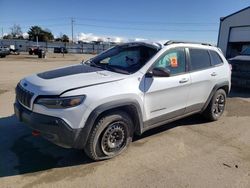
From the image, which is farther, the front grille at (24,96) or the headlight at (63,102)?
the front grille at (24,96)

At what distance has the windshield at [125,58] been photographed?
4236 millimetres

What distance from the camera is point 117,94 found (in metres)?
3.69

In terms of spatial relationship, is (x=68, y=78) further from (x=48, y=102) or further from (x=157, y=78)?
(x=157, y=78)

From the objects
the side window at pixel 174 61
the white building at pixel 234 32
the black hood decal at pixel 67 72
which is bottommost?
the black hood decal at pixel 67 72

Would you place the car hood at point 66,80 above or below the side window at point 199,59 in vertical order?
below

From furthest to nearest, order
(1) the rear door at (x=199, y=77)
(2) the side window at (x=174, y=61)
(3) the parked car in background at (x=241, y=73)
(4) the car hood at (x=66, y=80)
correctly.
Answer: (3) the parked car in background at (x=241, y=73), (1) the rear door at (x=199, y=77), (2) the side window at (x=174, y=61), (4) the car hood at (x=66, y=80)

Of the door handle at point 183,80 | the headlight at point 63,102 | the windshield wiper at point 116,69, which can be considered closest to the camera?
the headlight at point 63,102

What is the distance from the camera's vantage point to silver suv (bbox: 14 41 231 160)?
3.40 meters

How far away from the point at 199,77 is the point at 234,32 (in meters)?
21.5

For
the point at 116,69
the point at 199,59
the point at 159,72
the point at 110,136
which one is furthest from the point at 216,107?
the point at 110,136

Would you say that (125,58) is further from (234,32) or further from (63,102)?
(234,32)

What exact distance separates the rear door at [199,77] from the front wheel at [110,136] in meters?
1.57

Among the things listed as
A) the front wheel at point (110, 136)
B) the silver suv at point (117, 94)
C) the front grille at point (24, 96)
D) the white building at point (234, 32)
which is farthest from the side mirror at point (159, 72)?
the white building at point (234, 32)

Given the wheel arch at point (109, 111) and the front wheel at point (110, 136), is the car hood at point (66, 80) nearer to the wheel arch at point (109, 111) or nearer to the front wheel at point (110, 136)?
the wheel arch at point (109, 111)
